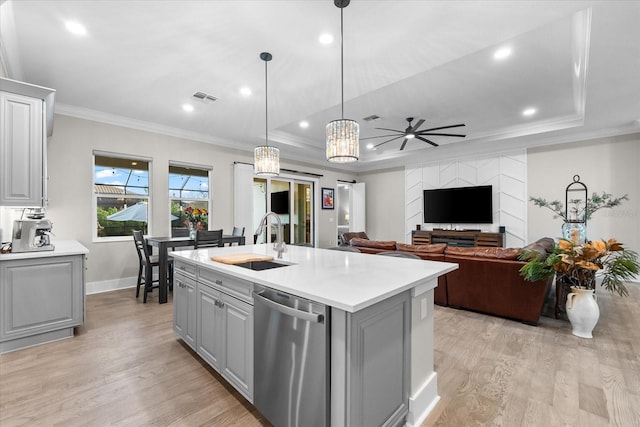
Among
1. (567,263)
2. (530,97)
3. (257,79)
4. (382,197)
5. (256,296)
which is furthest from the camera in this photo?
(382,197)

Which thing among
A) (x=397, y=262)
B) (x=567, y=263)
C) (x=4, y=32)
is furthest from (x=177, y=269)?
(x=567, y=263)

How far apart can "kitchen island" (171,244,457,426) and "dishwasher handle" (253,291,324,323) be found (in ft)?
0.13

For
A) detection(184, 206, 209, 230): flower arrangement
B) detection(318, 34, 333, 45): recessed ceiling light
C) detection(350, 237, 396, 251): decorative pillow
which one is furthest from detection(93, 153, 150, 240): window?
detection(318, 34, 333, 45): recessed ceiling light

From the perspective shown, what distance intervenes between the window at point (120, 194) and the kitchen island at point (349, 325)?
10.3ft

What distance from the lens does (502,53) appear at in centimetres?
290

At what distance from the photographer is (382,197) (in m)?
8.52

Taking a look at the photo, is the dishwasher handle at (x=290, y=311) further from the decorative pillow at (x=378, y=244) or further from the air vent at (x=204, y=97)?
the air vent at (x=204, y=97)

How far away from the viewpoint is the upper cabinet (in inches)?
97.1

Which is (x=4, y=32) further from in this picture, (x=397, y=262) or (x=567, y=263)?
(x=567, y=263)

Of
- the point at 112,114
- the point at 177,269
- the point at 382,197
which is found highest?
the point at 112,114

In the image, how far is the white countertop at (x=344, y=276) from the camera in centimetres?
129

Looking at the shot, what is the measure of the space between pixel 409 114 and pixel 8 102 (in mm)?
4773

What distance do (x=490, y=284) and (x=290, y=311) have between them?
2841 millimetres

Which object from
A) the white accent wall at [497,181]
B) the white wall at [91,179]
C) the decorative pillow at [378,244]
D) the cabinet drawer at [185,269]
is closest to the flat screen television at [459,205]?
the white accent wall at [497,181]
